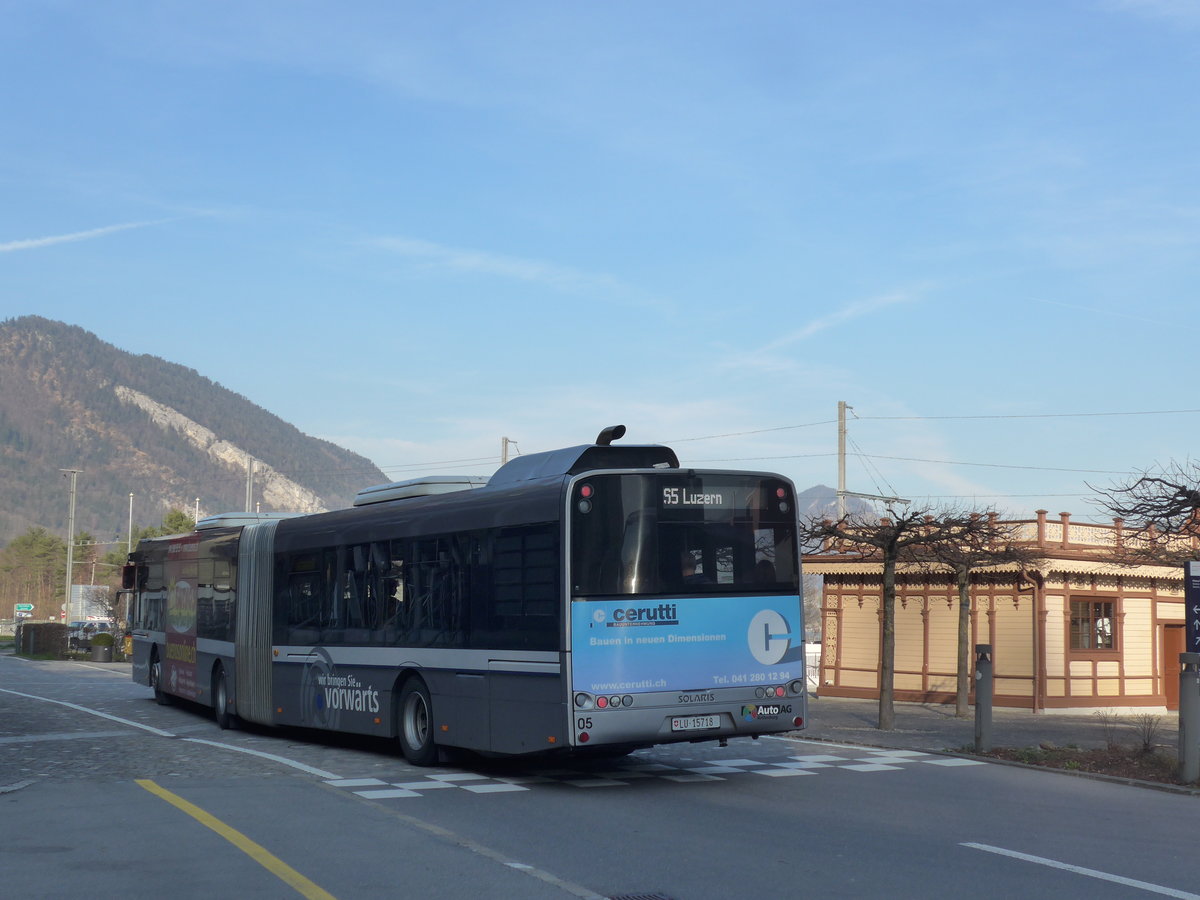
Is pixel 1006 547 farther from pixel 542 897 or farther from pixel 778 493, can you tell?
pixel 542 897

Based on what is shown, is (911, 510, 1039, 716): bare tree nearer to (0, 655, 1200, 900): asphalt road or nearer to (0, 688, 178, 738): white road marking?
(0, 655, 1200, 900): asphalt road

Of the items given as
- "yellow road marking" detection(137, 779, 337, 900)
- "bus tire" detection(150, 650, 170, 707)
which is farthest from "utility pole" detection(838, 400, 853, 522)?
"yellow road marking" detection(137, 779, 337, 900)

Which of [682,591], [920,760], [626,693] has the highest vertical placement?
[682,591]

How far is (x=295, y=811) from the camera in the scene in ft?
37.3

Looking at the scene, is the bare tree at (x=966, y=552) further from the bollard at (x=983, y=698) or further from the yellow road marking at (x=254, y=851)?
the yellow road marking at (x=254, y=851)

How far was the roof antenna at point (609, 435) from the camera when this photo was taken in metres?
14.3

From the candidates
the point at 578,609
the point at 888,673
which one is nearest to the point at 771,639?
the point at 578,609

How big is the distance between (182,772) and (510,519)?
4433mm

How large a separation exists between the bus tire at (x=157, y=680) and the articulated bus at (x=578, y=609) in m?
10.1

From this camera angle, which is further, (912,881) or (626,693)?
(626,693)

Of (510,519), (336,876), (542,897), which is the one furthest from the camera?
(510,519)

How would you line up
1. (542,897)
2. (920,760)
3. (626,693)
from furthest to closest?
(920,760)
(626,693)
(542,897)

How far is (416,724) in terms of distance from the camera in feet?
50.8

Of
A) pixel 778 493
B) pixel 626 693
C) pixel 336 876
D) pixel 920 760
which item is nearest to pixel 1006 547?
pixel 920 760
